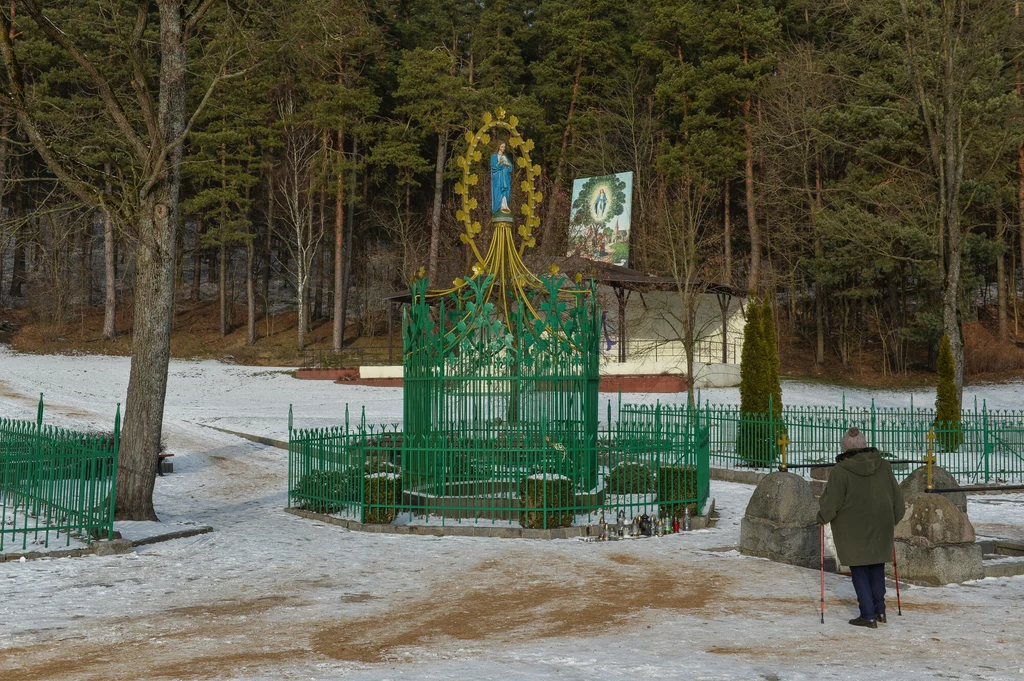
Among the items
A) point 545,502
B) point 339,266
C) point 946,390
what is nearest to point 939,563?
point 545,502

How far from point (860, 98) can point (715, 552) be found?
3283cm

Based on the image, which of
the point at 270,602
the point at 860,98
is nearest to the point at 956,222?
the point at 860,98

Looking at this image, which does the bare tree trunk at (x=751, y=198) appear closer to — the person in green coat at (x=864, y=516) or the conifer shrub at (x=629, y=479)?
the conifer shrub at (x=629, y=479)

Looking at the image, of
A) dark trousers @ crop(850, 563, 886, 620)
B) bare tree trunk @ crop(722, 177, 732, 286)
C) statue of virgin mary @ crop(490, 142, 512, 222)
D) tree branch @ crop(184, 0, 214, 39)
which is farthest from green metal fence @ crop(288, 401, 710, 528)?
bare tree trunk @ crop(722, 177, 732, 286)

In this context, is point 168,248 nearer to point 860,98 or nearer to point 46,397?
point 46,397

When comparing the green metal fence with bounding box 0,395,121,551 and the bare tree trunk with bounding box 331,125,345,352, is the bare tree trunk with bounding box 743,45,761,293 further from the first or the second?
the green metal fence with bounding box 0,395,121,551

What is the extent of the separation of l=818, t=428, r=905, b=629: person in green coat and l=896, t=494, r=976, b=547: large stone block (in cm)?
172

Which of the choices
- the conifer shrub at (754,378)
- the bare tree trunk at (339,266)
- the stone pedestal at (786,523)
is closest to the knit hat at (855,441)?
the stone pedestal at (786,523)

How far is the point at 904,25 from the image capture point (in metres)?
26.5

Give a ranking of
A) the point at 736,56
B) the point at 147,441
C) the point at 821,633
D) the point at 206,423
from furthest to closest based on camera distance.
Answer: the point at 736,56, the point at 206,423, the point at 147,441, the point at 821,633

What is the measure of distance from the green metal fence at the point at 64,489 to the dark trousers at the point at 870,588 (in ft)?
27.5

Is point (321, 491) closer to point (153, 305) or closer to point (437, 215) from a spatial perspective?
point (153, 305)

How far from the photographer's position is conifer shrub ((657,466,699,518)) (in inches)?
542

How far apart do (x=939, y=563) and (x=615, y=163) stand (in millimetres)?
44809
